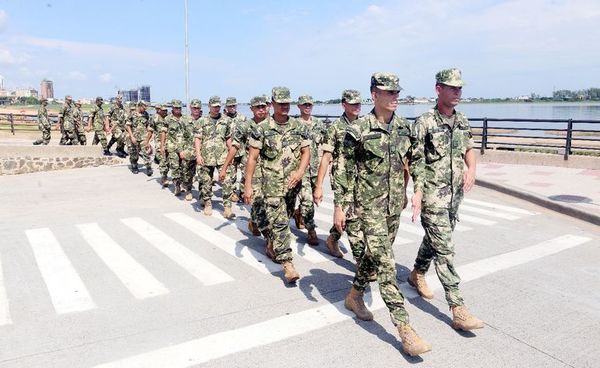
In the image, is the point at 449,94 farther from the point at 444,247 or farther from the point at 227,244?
the point at 227,244

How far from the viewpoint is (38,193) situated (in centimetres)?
1130

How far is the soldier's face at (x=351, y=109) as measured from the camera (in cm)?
647

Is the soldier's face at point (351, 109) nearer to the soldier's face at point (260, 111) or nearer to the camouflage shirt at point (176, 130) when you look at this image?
the soldier's face at point (260, 111)

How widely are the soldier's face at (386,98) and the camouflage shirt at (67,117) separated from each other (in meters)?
16.8

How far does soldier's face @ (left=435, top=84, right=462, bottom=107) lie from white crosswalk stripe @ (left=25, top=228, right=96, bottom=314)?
3.92 metres

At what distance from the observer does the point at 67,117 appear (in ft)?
58.3

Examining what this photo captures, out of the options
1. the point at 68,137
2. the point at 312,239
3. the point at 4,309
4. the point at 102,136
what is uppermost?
the point at 102,136

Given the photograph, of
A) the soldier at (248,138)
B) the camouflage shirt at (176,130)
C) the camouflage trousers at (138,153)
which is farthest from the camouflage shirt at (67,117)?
the soldier at (248,138)

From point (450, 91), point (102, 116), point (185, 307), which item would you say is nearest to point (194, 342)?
point (185, 307)

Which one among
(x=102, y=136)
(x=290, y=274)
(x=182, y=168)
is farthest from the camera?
(x=102, y=136)

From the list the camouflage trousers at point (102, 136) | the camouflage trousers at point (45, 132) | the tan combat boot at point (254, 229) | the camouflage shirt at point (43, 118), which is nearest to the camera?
the tan combat boot at point (254, 229)

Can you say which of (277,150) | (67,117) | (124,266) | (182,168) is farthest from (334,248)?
(67,117)

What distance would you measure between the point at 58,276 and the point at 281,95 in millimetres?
3361

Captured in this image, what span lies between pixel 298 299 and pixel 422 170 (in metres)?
1.81
